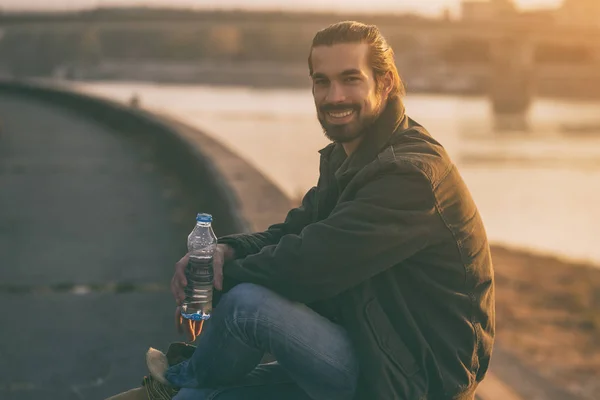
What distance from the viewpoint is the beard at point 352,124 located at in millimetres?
2342

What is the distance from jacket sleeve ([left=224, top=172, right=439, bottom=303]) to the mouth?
0.26 meters

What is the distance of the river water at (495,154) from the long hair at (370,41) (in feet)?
16.7

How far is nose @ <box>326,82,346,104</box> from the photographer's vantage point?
2342 mm

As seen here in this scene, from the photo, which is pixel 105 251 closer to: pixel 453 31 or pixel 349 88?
pixel 349 88

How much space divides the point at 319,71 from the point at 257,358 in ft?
2.60

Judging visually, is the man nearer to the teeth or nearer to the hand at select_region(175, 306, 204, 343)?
the teeth

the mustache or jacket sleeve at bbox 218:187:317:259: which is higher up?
the mustache

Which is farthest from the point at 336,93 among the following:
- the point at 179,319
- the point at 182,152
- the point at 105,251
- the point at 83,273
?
the point at 182,152

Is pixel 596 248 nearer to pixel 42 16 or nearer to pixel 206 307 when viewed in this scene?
pixel 206 307

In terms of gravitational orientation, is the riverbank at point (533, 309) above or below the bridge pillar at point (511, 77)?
above

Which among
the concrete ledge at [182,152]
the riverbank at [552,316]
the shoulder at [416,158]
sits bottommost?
the riverbank at [552,316]

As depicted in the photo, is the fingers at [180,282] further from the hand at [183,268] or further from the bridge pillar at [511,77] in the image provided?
the bridge pillar at [511,77]

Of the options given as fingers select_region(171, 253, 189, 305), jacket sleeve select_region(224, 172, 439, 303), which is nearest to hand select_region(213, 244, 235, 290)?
fingers select_region(171, 253, 189, 305)

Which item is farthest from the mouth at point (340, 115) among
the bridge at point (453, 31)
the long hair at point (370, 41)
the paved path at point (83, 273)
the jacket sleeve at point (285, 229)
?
the bridge at point (453, 31)
